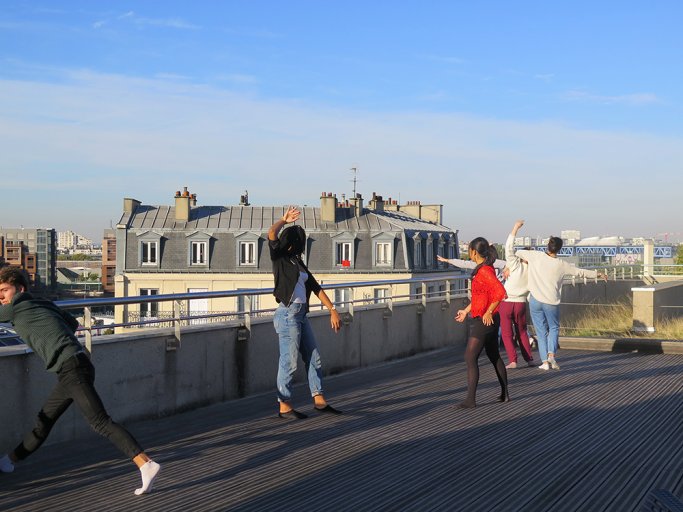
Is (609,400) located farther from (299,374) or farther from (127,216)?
(127,216)

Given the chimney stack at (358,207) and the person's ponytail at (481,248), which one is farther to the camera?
the chimney stack at (358,207)

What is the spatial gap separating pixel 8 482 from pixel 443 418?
13.8 ft

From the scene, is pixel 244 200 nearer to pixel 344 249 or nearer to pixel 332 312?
pixel 344 249

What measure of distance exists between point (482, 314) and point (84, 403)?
4.79 m

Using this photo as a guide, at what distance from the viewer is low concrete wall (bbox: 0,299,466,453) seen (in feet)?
24.5

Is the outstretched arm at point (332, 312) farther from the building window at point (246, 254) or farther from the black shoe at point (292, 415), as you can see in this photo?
the building window at point (246, 254)

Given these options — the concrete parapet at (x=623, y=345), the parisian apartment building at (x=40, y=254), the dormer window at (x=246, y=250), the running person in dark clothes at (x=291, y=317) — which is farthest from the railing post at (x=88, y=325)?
the parisian apartment building at (x=40, y=254)

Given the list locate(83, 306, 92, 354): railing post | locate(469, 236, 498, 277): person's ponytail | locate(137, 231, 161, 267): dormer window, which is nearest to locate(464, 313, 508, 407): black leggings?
locate(469, 236, 498, 277): person's ponytail

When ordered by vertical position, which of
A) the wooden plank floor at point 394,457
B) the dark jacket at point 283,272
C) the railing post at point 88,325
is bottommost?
the wooden plank floor at point 394,457

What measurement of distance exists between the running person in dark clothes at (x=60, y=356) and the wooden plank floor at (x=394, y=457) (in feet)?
1.25

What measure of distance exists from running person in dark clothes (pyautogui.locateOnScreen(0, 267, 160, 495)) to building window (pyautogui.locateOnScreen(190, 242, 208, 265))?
54356 mm

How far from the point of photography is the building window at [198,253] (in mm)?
60375

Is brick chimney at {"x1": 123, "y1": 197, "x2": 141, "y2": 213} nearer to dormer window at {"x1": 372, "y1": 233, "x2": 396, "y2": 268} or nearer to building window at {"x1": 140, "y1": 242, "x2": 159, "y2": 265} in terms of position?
building window at {"x1": 140, "y1": 242, "x2": 159, "y2": 265}

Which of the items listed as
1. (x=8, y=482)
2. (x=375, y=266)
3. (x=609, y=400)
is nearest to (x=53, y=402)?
(x=8, y=482)
